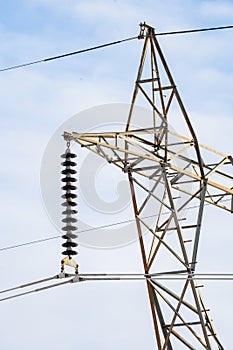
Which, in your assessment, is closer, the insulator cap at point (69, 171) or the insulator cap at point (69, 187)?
the insulator cap at point (69, 187)

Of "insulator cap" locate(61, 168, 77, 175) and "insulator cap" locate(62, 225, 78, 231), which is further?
"insulator cap" locate(61, 168, 77, 175)

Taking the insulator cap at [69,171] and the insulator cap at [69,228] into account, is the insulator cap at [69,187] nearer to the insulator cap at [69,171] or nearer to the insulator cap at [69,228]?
the insulator cap at [69,171]

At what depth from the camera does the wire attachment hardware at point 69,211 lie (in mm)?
20422

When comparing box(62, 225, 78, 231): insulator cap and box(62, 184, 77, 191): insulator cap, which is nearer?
box(62, 225, 78, 231): insulator cap

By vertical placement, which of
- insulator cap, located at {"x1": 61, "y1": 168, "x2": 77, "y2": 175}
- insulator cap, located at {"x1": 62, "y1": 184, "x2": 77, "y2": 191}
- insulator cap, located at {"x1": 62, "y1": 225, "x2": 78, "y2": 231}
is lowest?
insulator cap, located at {"x1": 62, "y1": 225, "x2": 78, "y2": 231}

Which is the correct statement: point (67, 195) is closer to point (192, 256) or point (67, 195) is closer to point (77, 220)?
point (77, 220)

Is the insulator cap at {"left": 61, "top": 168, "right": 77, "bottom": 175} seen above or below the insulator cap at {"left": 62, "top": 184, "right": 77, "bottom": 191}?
above

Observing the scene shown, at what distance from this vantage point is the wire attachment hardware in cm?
2042

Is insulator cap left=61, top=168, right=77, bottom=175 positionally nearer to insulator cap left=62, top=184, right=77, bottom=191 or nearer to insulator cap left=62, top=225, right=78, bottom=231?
insulator cap left=62, top=184, right=77, bottom=191

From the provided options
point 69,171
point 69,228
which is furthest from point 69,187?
point 69,228

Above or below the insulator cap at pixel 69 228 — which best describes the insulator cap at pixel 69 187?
above

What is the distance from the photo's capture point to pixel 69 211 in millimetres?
20656

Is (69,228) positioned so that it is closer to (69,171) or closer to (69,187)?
(69,187)

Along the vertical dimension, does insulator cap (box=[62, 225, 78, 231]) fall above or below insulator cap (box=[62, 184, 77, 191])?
below
